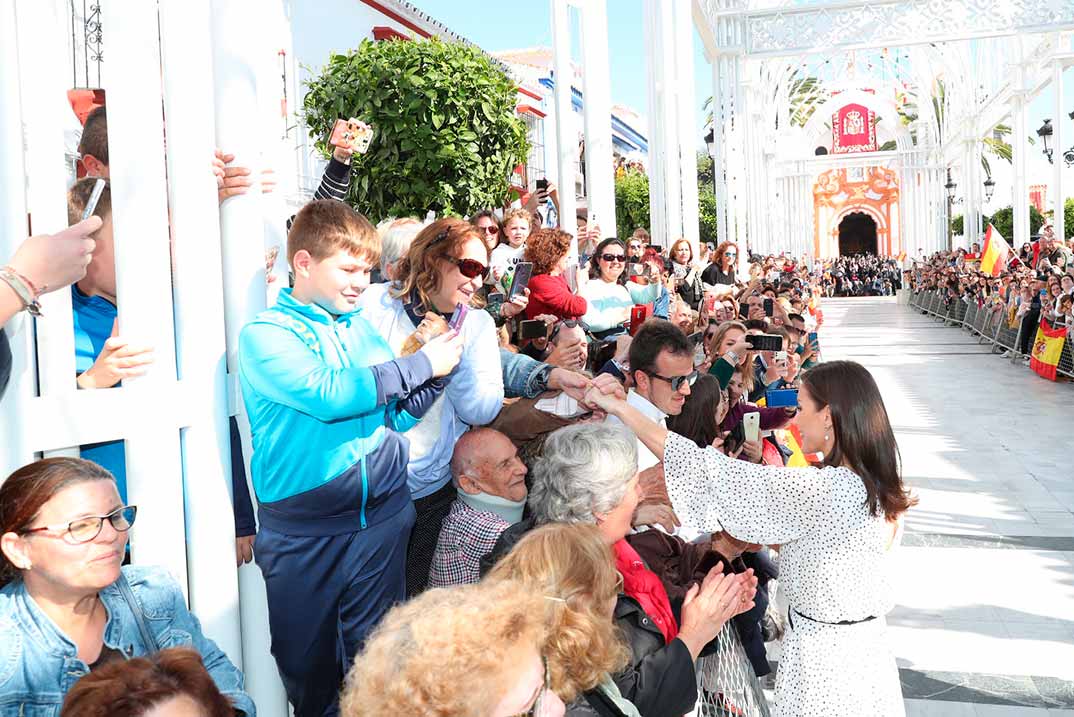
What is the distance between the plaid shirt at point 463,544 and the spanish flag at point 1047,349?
13446mm

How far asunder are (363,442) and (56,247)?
0.97 m

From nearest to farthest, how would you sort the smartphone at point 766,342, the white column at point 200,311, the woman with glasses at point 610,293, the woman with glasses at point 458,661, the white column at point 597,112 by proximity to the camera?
the woman with glasses at point 458,661 < the white column at point 200,311 < the smartphone at point 766,342 < the woman with glasses at point 610,293 < the white column at point 597,112

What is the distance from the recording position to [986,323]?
20500 millimetres

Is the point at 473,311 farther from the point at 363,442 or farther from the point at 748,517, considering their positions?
the point at 748,517

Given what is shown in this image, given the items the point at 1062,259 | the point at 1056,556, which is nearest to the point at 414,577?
the point at 1056,556

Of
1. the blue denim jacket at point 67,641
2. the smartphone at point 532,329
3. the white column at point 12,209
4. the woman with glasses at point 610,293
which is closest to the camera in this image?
the blue denim jacket at point 67,641

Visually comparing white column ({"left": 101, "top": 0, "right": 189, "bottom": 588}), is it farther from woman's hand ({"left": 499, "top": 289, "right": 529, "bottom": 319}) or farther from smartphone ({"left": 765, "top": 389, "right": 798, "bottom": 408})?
woman's hand ({"left": 499, "top": 289, "right": 529, "bottom": 319})

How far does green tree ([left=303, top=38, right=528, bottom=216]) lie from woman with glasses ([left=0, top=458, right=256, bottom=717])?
393 cm

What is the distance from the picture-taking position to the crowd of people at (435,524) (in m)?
1.82

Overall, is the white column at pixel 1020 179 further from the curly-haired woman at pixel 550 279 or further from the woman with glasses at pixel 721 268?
the curly-haired woman at pixel 550 279

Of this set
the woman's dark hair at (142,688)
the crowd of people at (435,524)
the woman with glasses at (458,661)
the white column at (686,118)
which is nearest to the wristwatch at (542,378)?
the crowd of people at (435,524)

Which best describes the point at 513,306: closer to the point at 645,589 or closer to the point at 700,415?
the point at 700,415

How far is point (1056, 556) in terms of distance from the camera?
645 cm

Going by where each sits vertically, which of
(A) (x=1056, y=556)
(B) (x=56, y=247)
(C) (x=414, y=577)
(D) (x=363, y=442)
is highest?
(B) (x=56, y=247)
